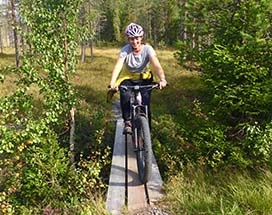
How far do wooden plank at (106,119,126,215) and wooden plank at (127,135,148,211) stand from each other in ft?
0.28

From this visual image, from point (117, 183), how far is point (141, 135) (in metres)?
0.76

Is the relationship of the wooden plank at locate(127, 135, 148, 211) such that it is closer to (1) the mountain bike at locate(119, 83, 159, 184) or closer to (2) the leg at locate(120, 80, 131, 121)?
(1) the mountain bike at locate(119, 83, 159, 184)

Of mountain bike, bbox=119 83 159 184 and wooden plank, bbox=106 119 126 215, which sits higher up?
mountain bike, bbox=119 83 159 184

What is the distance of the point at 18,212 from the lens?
18.6 ft

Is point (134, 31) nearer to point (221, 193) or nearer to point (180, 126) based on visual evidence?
point (180, 126)

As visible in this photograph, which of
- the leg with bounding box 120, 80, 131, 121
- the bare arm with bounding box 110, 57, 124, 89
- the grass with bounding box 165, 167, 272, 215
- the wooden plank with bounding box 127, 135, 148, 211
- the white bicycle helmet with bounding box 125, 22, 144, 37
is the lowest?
the wooden plank with bounding box 127, 135, 148, 211

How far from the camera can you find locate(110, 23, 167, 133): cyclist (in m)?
5.65

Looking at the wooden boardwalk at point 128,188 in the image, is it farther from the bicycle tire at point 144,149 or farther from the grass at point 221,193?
the grass at point 221,193

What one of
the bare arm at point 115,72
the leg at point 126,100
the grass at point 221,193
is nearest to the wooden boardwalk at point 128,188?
the grass at point 221,193

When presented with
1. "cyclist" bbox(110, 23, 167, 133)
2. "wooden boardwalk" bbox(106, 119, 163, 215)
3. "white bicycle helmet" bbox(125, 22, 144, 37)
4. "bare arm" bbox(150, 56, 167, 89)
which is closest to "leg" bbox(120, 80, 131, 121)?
"cyclist" bbox(110, 23, 167, 133)

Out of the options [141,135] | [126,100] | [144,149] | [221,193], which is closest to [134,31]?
[126,100]

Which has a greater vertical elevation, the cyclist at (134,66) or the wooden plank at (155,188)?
the cyclist at (134,66)

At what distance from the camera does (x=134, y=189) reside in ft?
15.7

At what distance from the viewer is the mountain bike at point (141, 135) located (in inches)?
191
